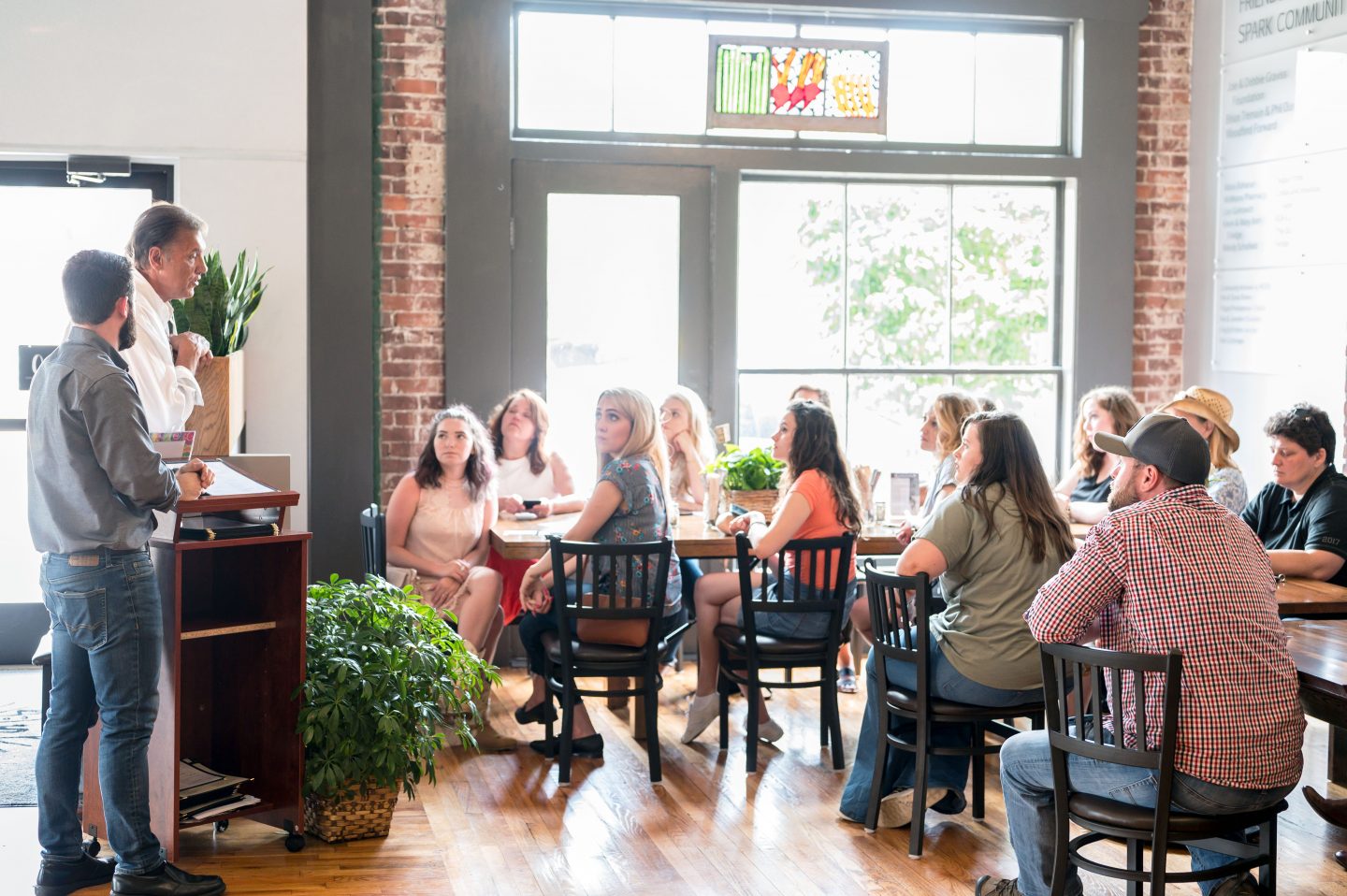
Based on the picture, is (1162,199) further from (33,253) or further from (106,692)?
(106,692)

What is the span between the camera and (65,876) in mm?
3639

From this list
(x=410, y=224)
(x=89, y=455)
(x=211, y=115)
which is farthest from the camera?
(x=410, y=224)

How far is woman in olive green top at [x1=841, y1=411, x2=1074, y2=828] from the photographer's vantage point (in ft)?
12.6

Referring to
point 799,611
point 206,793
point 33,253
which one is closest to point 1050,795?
point 799,611

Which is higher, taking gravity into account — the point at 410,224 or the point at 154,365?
the point at 410,224

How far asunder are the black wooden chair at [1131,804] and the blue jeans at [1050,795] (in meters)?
0.02

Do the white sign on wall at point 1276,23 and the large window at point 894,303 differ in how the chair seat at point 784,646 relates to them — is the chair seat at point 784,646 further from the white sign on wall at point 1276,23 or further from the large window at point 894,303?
the white sign on wall at point 1276,23

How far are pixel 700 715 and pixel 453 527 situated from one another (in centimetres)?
125

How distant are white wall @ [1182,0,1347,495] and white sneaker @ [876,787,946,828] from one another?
3145 mm

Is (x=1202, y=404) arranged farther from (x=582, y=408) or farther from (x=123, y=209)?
(x=123, y=209)

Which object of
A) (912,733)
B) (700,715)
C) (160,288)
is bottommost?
(700,715)

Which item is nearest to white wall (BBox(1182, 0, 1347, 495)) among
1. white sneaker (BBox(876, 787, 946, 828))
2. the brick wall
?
white sneaker (BBox(876, 787, 946, 828))

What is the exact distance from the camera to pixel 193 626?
382 cm

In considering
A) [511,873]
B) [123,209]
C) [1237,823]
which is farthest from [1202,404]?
[123,209]
